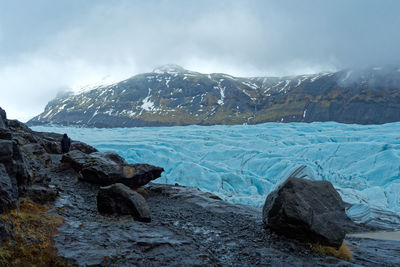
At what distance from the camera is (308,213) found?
7.94m

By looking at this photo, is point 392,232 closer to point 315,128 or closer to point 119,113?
point 315,128

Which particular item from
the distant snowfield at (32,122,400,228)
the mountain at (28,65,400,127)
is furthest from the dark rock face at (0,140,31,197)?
the mountain at (28,65,400,127)

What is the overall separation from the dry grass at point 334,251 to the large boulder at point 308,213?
127 mm

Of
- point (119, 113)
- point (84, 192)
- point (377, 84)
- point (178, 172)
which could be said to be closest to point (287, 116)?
point (377, 84)

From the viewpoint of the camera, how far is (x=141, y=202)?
9.25 metres

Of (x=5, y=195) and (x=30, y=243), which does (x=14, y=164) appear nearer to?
(x=5, y=195)

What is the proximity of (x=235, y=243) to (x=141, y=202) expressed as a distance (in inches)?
121

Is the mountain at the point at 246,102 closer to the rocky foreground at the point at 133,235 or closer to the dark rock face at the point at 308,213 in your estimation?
the rocky foreground at the point at 133,235

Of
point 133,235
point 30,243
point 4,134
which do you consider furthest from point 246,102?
point 30,243

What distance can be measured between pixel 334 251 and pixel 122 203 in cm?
582

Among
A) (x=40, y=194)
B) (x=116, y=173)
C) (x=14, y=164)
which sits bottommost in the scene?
(x=116, y=173)

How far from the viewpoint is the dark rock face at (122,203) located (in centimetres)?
888

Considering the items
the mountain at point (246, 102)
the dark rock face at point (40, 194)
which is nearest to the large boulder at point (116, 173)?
the dark rock face at point (40, 194)

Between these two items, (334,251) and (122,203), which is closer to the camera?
(334,251)
